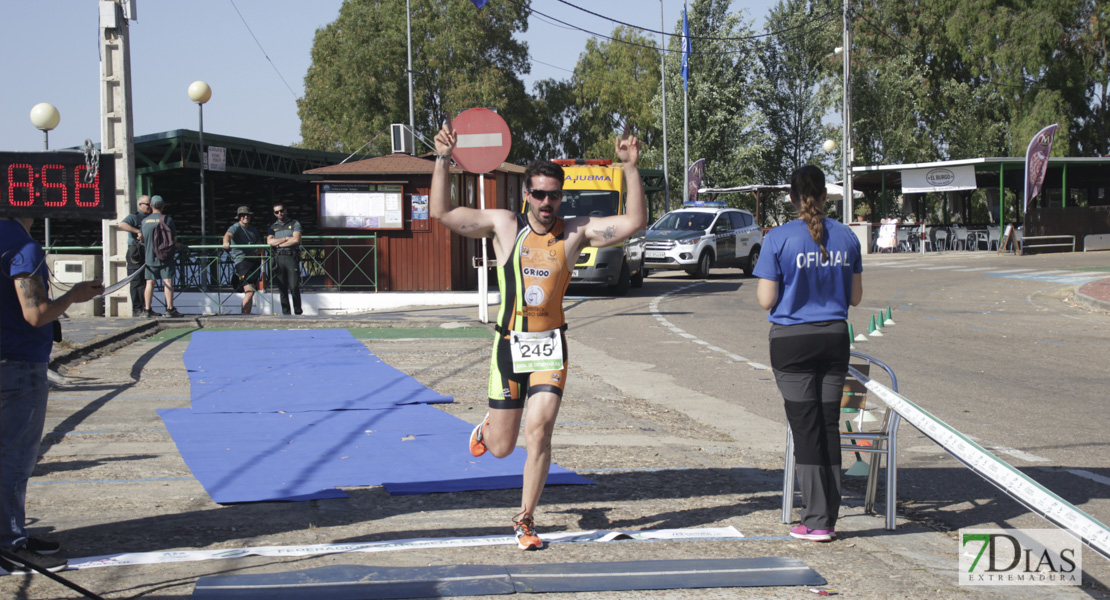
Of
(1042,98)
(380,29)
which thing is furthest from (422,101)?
(1042,98)

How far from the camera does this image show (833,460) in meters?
4.83

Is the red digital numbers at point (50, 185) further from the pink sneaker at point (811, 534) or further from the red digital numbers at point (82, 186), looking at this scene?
the pink sneaker at point (811, 534)

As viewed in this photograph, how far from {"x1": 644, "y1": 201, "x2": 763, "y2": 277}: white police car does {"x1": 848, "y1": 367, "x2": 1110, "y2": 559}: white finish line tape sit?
20812 millimetres

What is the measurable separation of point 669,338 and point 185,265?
433 inches

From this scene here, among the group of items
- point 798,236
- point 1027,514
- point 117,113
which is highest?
point 117,113

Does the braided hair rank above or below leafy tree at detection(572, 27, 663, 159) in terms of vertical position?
→ below

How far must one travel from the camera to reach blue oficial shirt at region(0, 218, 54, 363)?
441cm

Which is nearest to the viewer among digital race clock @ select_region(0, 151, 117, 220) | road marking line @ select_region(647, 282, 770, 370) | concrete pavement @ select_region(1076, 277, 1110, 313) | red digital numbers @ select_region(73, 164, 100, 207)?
digital race clock @ select_region(0, 151, 117, 220)

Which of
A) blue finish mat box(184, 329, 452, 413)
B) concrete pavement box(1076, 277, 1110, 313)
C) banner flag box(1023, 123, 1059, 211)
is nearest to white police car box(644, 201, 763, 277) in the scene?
concrete pavement box(1076, 277, 1110, 313)

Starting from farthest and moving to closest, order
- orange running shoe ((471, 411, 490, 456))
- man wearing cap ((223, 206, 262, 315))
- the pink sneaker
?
1. man wearing cap ((223, 206, 262, 315))
2. orange running shoe ((471, 411, 490, 456))
3. the pink sneaker

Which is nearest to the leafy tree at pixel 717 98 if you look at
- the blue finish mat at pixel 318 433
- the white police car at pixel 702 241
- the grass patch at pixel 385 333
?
the white police car at pixel 702 241

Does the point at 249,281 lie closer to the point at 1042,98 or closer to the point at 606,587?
the point at 606,587

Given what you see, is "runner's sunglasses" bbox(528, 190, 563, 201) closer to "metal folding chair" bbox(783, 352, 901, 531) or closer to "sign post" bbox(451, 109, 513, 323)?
"metal folding chair" bbox(783, 352, 901, 531)

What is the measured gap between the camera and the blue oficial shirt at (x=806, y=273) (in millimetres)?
4805
